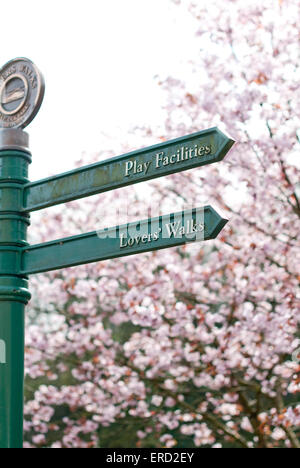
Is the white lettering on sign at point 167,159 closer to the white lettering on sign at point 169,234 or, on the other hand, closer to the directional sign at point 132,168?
the directional sign at point 132,168

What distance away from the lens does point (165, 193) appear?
925 cm

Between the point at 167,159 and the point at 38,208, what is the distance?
0.90 m

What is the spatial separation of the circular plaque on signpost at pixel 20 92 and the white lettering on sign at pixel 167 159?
77 centimetres

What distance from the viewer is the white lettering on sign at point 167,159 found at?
3.13 metres

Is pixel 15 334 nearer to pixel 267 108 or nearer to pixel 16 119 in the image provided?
pixel 16 119

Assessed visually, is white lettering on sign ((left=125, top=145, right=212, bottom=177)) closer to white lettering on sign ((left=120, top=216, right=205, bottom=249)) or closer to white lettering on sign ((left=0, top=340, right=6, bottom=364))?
white lettering on sign ((left=120, top=216, right=205, bottom=249))

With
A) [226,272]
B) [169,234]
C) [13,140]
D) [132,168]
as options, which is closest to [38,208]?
[13,140]

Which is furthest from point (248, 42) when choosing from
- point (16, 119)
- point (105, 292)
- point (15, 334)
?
point (15, 334)

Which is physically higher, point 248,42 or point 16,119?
point 248,42

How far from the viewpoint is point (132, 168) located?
3418 millimetres

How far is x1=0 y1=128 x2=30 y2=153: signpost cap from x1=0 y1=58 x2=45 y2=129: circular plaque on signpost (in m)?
0.04

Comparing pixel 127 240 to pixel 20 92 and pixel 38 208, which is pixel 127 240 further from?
pixel 20 92

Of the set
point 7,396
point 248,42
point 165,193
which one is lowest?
point 7,396

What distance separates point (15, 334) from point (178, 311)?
4.95m
